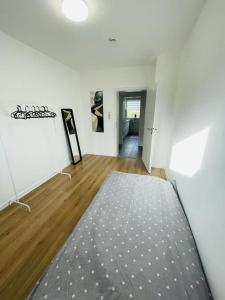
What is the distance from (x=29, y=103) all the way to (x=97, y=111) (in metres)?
1.85

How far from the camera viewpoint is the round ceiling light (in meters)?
1.29

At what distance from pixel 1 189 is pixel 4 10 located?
2.24 meters

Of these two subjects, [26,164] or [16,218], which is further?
[26,164]

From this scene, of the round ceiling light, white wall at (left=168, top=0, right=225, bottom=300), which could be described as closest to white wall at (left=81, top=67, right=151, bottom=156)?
white wall at (left=168, top=0, right=225, bottom=300)

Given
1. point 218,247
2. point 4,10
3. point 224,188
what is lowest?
point 218,247

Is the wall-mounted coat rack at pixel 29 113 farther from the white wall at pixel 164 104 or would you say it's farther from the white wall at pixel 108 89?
the white wall at pixel 164 104

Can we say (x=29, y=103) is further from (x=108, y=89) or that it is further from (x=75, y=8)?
(x=108, y=89)

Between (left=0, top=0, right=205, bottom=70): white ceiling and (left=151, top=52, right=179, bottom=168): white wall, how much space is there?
0.94 feet

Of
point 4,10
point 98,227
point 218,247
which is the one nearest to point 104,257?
point 98,227

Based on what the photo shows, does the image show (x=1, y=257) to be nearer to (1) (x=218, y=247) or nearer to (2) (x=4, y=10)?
(1) (x=218, y=247)

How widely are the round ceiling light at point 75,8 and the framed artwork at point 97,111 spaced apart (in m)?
2.19

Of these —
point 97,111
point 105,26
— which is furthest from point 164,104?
point 97,111

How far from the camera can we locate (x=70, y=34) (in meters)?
1.88

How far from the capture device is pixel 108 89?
3514 mm
